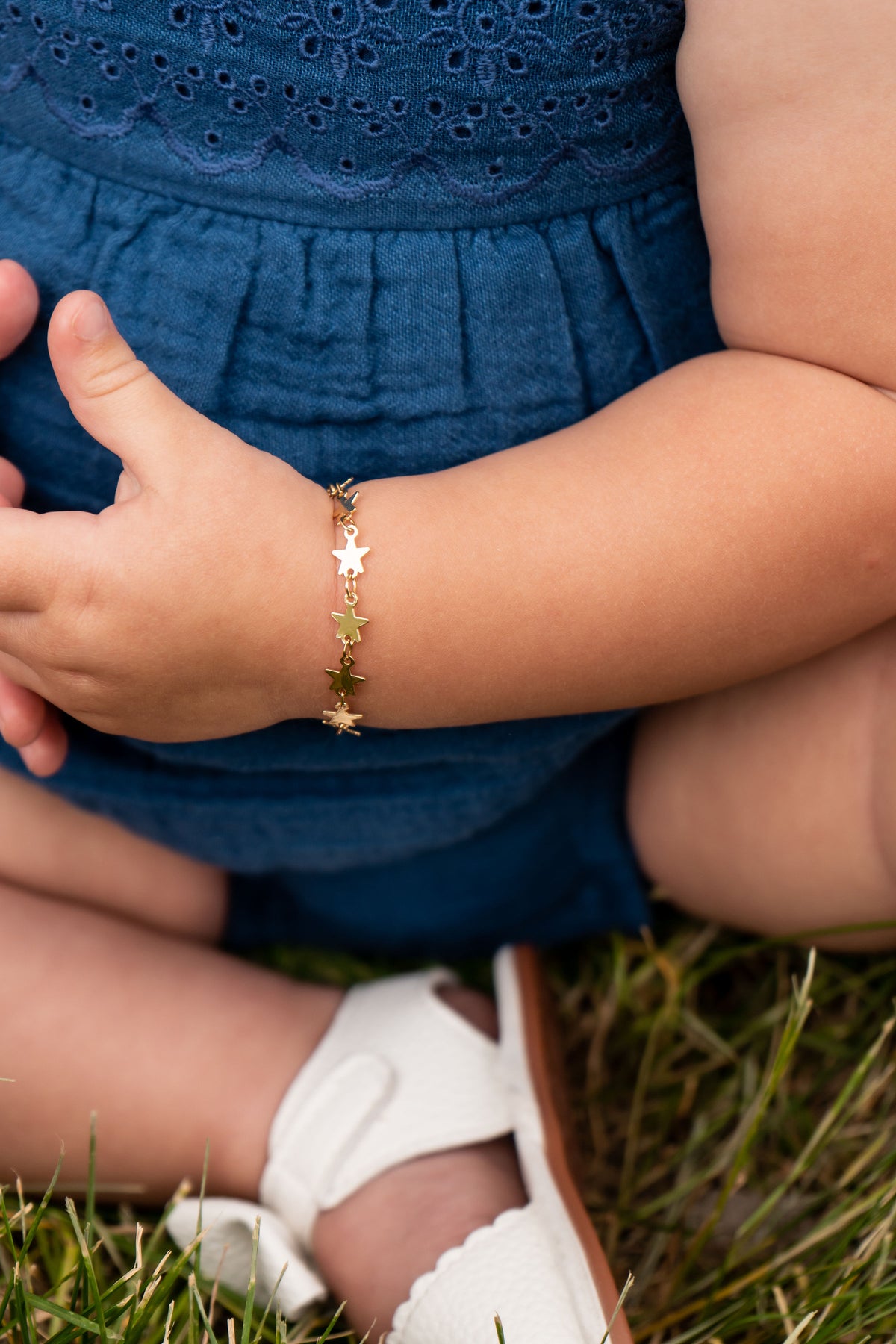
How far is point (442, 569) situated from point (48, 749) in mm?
323

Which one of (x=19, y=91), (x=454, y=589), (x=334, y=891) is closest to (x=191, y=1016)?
(x=334, y=891)

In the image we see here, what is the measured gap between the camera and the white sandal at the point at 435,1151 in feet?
2.30

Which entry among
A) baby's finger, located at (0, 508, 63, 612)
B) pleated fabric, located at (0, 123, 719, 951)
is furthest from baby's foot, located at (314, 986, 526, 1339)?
baby's finger, located at (0, 508, 63, 612)

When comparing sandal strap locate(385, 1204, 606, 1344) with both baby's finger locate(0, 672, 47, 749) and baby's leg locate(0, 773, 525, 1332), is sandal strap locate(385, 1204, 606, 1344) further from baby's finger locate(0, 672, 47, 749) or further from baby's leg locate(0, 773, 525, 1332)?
baby's finger locate(0, 672, 47, 749)

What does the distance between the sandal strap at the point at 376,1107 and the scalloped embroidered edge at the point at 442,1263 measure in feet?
0.21

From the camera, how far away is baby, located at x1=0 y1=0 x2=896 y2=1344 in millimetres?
611

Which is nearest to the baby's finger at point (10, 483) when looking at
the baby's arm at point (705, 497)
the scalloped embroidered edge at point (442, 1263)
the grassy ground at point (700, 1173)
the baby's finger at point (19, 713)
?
the baby's finger at point (19, 713)

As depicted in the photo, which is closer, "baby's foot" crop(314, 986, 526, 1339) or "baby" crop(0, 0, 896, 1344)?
"baby" crop(0, 0, 896, 1344)

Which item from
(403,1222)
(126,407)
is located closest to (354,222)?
(126,407)

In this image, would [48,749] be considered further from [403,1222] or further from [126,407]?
[403,1222]

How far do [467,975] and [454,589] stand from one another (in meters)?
0.56

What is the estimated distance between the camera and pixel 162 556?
0.61 m

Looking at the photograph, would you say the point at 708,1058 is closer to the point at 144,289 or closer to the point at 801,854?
the point at 801,854

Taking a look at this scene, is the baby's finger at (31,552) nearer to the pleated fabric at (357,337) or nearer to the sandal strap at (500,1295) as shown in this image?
the pleated fabric at (357,337)
